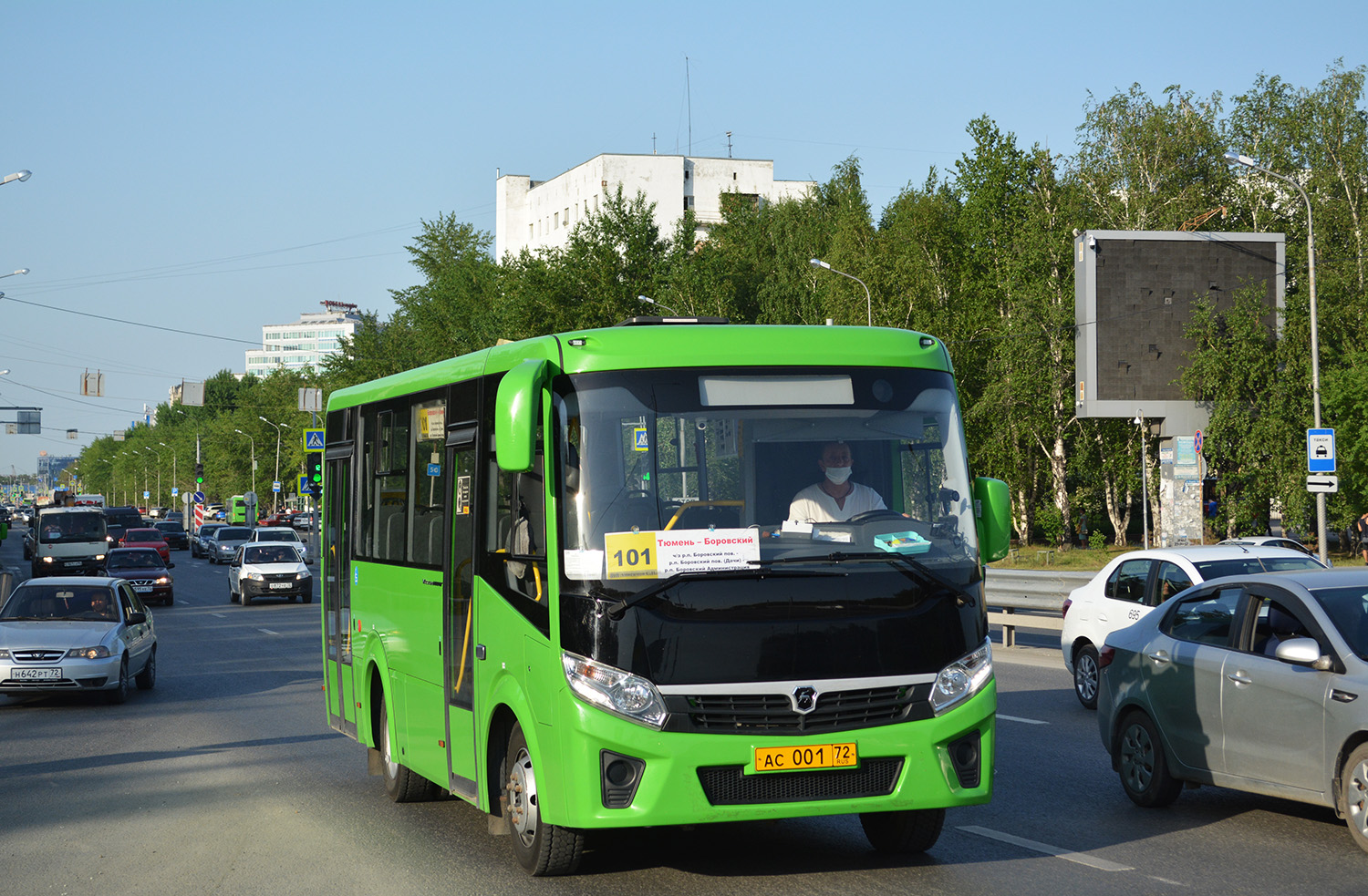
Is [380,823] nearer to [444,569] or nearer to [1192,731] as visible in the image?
[444,569]

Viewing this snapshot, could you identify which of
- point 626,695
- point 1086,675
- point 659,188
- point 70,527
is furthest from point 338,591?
point 659,188

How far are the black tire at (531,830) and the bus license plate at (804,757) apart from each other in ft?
3.64

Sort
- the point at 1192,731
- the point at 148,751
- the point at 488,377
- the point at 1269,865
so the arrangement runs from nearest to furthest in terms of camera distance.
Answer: the point at 1269,865, the point at 488,377, the point at 1192,731, the point at 148,751

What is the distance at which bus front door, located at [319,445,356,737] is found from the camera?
35.0 feet

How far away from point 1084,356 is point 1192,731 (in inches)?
1239

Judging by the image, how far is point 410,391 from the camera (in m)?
9.35

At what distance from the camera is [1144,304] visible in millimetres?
39250

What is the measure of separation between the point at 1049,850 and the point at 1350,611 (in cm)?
205

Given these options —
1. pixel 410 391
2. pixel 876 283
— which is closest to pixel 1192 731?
pixel 410 391

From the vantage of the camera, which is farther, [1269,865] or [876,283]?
[876,283]

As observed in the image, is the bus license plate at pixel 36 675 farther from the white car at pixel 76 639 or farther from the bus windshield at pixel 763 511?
the bus windshield at pixel 763 511

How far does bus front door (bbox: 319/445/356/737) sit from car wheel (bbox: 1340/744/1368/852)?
6.44m

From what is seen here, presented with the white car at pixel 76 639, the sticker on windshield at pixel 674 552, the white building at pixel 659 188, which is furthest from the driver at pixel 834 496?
the white building at pixel 659 188

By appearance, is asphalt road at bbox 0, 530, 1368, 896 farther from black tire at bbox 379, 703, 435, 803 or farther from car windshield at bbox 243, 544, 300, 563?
car windshield at bbox 243, 544, 300, 563
